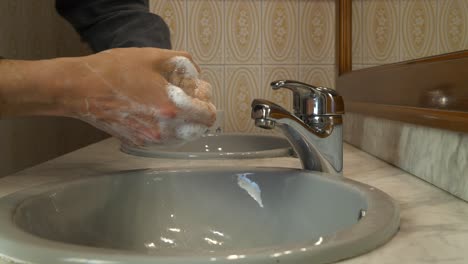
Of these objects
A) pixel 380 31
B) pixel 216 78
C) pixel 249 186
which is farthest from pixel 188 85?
pixel 216 78

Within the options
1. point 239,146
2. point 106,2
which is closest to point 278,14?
point 239,146

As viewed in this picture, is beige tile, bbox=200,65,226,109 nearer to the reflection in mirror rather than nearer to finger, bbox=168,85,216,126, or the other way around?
the reflection in mirror

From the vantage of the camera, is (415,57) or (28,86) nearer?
(28,86)

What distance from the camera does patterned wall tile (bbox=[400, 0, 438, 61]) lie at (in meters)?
0.67

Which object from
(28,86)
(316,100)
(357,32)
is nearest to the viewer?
(28,86)

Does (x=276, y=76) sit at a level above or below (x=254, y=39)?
below

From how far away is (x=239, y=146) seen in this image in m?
1.29

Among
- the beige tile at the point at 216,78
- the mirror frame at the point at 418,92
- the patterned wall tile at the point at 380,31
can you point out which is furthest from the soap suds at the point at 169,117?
the beige tile at the point at 216,78

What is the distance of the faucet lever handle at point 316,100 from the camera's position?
26.8 inches

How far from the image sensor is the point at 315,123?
69cm

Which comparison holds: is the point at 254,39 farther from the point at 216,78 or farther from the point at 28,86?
the point at 28,86

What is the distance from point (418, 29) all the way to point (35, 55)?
1017 mm

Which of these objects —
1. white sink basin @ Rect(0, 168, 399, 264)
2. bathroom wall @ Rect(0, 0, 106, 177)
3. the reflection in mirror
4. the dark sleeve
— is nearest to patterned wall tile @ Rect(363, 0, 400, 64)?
the reflection in mirror

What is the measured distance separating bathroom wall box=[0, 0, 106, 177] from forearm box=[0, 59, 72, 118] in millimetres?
615
